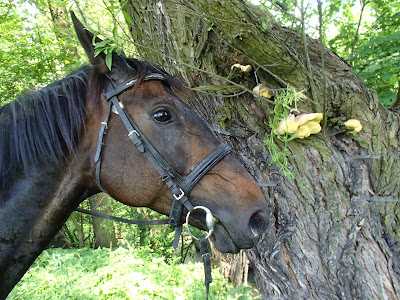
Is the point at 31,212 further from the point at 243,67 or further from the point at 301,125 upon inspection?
the point at 301,125

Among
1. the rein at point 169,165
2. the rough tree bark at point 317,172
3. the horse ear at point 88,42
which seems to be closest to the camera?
the horse ear at point 88,42

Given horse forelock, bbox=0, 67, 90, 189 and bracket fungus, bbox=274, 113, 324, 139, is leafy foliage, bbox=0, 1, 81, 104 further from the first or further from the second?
bracket fungus, bbox=274, 113, 324, 139

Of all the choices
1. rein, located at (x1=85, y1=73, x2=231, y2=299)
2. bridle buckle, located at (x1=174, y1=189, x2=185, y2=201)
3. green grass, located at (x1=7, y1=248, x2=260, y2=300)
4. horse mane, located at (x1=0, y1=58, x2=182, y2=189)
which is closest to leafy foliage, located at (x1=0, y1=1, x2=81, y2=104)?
green grass, located at (x1=7, y1=248, x2=260, y2=300)

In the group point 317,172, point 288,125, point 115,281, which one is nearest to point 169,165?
point 288,125

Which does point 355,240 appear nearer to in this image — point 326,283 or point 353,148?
point 326,283

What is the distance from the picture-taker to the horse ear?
68.7 inches

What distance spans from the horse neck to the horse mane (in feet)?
0.27

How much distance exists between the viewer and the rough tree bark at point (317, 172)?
1963 mm

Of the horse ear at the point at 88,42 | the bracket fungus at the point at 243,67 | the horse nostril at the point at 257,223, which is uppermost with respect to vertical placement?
the horse ear at the point at 88,42

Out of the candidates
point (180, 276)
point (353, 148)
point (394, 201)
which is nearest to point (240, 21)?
point (353, 148)

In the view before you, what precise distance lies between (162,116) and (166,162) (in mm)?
318

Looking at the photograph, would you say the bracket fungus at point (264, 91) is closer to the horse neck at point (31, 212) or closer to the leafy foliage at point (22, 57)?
the horse neck at point (31, 212)

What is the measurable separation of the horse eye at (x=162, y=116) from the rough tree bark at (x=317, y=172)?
369 mm

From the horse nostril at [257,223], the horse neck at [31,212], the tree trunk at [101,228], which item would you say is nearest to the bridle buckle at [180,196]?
the horse nostril at [257,223]
